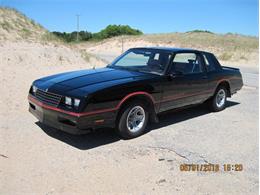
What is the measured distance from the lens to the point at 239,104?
8.78m

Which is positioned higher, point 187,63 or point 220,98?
point 187,63

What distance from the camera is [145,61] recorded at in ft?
21.2

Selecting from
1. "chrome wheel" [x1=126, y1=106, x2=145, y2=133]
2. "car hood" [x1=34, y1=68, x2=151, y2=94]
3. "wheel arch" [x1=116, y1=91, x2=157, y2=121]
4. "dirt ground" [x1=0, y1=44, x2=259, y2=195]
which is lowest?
"dirt ground" [x1=0, y1=44, x2=259, y2=195]

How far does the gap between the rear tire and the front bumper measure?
11.0 ft

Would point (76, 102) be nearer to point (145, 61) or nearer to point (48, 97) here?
point (48, 97)

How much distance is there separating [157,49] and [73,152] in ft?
9.60

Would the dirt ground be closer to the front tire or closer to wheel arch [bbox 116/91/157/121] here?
the front tire

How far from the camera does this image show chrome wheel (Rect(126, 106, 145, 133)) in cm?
530

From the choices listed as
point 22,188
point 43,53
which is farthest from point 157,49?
point 43,53

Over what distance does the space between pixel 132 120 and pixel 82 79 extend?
1.09 metres

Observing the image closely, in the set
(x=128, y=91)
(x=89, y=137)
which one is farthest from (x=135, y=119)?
(x=89, y=137)

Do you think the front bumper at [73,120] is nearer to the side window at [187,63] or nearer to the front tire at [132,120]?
the front tire at [132,120]

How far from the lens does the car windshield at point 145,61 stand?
239 inches

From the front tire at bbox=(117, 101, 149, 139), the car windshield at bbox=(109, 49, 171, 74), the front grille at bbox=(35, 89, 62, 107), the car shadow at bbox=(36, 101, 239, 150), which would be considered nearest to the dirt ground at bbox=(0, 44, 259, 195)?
the car shadow at bbox=(36, 101, 239, 150)
